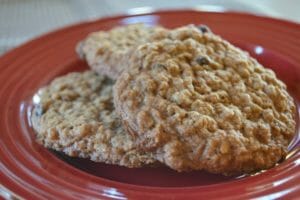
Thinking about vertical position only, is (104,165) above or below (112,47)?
below

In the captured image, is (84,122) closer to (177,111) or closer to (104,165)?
(104,165)

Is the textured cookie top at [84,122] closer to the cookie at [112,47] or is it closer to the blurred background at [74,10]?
the cookie at [112,47]

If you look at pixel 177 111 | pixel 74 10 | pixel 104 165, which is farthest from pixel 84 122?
pixel 74 10

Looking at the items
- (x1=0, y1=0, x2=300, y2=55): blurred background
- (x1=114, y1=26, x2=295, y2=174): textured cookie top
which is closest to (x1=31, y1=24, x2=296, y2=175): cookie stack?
(x1=114, y1=26, x2=295, y2=174): textured cookie top

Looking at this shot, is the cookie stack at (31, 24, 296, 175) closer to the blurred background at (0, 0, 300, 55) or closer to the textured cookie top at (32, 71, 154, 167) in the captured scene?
the textured cookie top at (32, 71, 154, 167)

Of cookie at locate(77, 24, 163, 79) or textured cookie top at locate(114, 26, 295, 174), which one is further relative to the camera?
cookie at locate(77, 24, 163, 79)

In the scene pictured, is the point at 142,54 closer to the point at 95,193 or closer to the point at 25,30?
the point at 95,193

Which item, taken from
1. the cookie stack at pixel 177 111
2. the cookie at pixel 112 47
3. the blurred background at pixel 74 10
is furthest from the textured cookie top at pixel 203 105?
the blurred background at pixel 74 10
